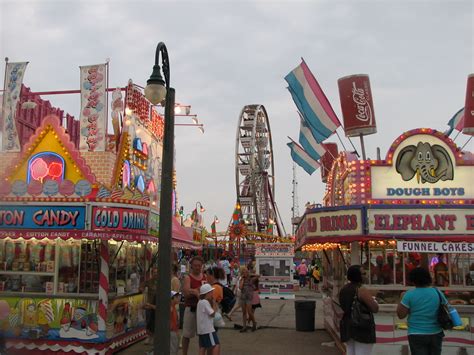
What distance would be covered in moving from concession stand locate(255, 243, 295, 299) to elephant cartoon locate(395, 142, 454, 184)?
12.9 meters

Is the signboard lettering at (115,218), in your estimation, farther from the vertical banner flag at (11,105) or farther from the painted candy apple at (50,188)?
the vertical banner flag at (11,105)

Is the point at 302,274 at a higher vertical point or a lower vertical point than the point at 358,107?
lower

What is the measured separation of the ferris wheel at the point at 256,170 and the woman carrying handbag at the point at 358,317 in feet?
100

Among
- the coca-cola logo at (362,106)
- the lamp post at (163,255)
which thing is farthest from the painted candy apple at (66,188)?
the coca-cola logo at (362,106)

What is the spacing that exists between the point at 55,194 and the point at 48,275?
63.6 inches

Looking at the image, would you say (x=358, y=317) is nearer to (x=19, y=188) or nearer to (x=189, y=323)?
(x=189, y=323)

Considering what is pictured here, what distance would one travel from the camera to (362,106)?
1112 cm

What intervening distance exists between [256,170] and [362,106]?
91.3ft

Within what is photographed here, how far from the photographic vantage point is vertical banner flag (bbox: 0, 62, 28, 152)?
47.2ft

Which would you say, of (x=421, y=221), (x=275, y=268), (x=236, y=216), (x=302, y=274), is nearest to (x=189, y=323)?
(x=421, y=221)

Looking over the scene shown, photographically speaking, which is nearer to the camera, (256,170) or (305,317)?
(305,317)

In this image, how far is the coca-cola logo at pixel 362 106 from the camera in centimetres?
1107

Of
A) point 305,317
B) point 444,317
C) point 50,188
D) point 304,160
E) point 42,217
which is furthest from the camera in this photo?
point 304,160

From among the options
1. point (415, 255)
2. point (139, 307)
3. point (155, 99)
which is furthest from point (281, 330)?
point (155, 99)
